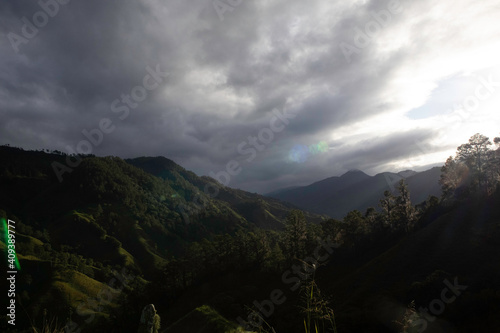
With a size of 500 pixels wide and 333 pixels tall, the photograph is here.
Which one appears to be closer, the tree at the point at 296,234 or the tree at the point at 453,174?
the tree at the point at 296,234

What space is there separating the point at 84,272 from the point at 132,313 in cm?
12624

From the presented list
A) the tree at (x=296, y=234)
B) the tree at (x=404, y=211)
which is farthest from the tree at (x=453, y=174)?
the tree at (x=296, y=234)

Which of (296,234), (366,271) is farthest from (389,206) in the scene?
(296,234)

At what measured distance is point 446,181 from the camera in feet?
292

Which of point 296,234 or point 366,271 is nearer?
point 366,271

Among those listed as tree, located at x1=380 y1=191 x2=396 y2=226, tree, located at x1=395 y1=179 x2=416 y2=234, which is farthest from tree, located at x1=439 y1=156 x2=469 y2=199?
tree, located at x1=380 y1=191 x2=396 y2=226

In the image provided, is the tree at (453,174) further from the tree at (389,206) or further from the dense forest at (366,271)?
the tree at (389,206)

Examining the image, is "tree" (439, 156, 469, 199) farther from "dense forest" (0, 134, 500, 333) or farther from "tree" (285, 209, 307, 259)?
"tree" (285, 209, 307, 259)

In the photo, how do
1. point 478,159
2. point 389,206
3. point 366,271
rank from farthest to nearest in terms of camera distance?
point 389,206 → point 478,159 → point 366,271

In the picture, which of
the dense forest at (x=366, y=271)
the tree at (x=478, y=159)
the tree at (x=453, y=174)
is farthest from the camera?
the tree at (x=453, y=174)

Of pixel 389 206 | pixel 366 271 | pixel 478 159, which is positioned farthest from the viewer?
pixel 389 206

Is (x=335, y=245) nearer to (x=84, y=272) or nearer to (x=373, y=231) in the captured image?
(x=373, y=231)

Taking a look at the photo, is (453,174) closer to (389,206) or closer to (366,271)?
(389,206)

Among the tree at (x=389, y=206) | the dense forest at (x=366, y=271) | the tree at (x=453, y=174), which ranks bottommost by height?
the dense forest at (x=366, y=271)
